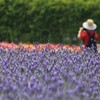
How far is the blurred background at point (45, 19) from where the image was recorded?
16.8m

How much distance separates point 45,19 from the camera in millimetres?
17109

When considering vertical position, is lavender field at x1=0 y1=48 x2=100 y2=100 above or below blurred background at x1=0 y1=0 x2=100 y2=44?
below

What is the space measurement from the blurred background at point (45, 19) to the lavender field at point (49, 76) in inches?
315

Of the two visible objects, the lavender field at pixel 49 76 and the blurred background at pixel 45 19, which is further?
the blurred background at pixel 45 19

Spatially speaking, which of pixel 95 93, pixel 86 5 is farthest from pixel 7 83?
pixel 86 5

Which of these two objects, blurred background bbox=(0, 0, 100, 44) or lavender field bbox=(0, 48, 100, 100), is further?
blurred background bbox=(0, 0, 100, 44)

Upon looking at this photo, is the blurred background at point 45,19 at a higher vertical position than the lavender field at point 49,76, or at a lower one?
higher

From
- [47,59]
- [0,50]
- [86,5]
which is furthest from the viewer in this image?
[86,5]

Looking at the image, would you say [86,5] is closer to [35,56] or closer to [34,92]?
[35,56]

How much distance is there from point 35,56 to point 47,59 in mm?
292

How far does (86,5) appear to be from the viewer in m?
16.7

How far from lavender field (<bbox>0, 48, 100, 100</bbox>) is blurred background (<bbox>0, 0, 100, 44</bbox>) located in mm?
7992

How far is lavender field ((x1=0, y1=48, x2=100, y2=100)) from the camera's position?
5.90 metres

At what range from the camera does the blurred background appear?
16766mm
